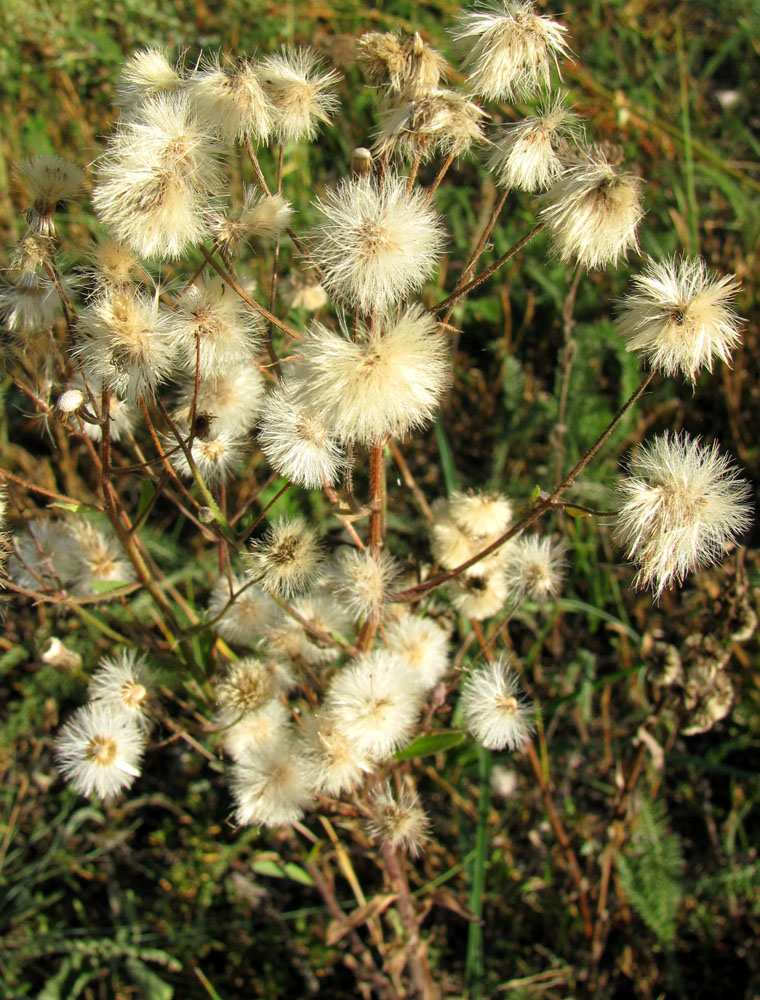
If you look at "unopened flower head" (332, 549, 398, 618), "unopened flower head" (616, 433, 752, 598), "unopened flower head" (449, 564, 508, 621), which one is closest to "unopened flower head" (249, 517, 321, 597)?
"unopened flower head" (332, 549, 398, 618)

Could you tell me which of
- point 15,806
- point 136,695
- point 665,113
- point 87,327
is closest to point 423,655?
point 136,695

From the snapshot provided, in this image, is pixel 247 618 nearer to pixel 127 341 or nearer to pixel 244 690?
pixel 244 690

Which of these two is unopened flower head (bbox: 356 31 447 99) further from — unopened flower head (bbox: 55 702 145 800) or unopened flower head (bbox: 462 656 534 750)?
unopened flower head (bbox: 55 702 145 800)

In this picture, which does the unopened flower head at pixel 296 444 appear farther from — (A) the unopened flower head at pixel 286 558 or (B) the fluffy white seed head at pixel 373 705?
(B) the fluffy white seed head at pixel 373 705

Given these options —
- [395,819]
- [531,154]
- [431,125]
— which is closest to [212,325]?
[431,125]

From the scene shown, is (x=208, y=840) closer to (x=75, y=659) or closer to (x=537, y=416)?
(x=75, y=659)

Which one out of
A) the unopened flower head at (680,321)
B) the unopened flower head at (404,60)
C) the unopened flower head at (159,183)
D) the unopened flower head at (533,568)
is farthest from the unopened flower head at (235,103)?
the unopened flower head at (533,568)
